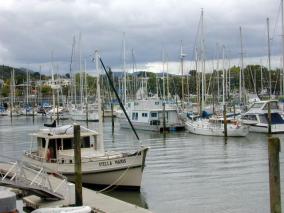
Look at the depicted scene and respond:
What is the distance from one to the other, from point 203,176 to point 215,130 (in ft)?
88.2

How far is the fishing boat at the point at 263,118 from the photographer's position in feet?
191

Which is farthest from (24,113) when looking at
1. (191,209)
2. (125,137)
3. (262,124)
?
(191,209)

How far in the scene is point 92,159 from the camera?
2567cm

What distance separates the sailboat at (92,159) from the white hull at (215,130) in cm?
2960

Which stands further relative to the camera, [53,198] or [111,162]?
[111,162]

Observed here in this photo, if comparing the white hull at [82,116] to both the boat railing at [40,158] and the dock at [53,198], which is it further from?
the dock at [53,198]

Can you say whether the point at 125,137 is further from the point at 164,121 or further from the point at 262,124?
the point at 262,124

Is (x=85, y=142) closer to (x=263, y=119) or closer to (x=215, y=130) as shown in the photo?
(x=215, y=130)

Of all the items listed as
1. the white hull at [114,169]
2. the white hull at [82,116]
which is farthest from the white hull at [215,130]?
the white hull at [82,116]

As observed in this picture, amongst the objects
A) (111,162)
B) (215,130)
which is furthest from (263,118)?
(111,162)

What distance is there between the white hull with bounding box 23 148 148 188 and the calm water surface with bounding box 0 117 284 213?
2.17 ft

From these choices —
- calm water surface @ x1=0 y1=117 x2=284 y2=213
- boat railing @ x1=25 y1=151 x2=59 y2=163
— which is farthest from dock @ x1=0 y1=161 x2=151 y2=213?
boat railing @ x1=25 y1=151 x2=59 y2=163

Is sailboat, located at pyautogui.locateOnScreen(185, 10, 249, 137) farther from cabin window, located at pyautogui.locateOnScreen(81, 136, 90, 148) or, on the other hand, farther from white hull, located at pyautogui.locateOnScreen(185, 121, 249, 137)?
cabin window, located at pyautogui.locateOnScreen(81, 136, 90, 148)

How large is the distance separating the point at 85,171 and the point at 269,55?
4521 cm
